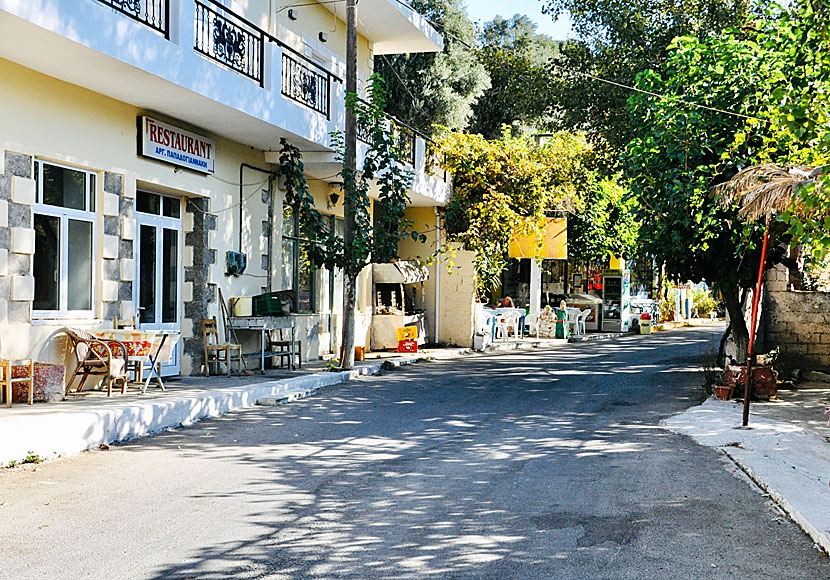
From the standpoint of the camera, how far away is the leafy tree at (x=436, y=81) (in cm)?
3297

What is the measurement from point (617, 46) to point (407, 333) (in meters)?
8.67

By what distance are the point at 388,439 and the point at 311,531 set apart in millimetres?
3632

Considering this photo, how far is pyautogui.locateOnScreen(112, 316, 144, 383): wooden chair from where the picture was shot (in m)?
11.6

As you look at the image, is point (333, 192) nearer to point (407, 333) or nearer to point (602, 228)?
point (407, 333)

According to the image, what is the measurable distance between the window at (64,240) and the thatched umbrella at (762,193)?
28.1 ft

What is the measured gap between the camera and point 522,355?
21.8 meters

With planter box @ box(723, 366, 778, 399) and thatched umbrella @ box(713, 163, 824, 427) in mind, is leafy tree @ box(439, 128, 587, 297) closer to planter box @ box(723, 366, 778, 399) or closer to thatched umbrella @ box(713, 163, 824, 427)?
planter box @ box(723, 366, 778, 399)

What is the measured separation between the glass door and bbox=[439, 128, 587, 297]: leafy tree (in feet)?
33.3

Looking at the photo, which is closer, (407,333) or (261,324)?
(261,324)

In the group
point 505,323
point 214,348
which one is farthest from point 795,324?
point 505,323

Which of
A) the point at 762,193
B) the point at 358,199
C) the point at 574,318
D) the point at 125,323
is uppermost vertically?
the point at 358,199

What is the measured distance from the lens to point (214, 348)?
45.5ft

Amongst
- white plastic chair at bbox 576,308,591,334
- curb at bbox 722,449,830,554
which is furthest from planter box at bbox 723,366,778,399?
white plastic chair at bbox 576,308,591,334

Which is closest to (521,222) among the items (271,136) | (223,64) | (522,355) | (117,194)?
(522,355)
